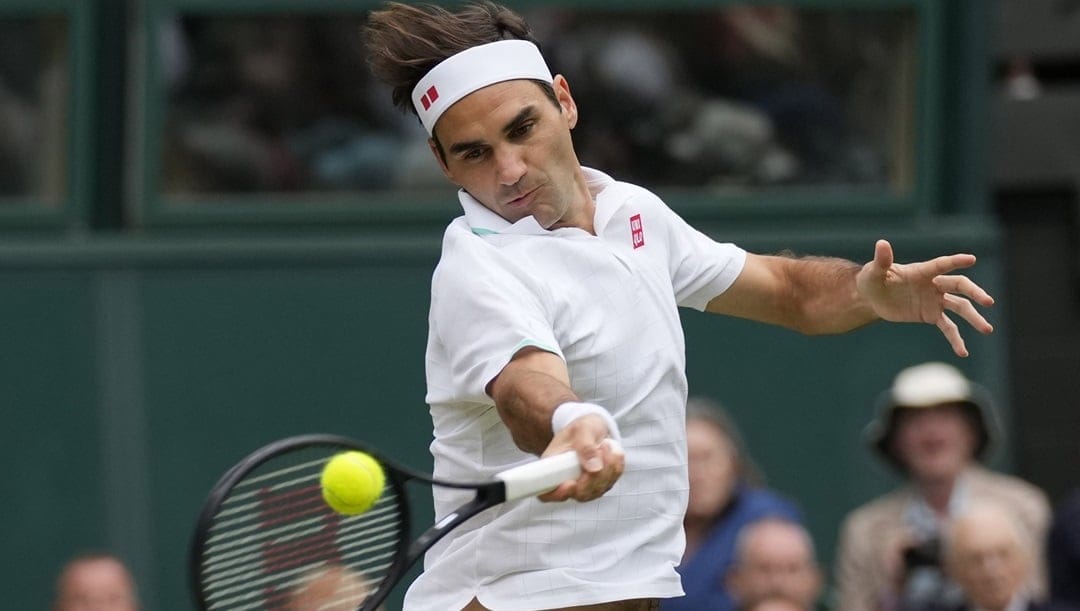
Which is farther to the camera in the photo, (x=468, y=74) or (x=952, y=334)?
(x=952, y=334)

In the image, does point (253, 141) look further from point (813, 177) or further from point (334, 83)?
point (813, 177)

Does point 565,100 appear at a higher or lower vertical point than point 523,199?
higher

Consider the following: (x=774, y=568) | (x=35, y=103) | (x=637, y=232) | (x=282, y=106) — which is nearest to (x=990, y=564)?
(x=774, y=568)

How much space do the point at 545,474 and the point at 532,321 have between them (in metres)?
0.32

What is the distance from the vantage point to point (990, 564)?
5164 millimetres

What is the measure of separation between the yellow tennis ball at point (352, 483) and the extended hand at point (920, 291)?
103 centimetres

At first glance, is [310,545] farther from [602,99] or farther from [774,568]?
[602,99]

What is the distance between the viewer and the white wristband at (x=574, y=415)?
3033mm

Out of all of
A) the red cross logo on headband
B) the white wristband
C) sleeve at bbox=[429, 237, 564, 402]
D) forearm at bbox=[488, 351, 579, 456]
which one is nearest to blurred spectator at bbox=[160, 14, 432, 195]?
the red cross logo on headband

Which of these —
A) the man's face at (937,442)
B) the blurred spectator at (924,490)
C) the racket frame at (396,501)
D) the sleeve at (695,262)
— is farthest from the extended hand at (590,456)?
the man's face at (937,442)

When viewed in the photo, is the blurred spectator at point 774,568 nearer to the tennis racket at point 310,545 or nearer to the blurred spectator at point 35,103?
the tennis racket at point 310,545

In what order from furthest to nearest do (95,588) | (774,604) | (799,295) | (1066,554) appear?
(95,588) → (774,604) → (1066,554) → (799,295)

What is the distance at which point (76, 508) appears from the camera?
668cm

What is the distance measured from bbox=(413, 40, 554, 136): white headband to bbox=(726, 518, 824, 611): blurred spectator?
221cm
